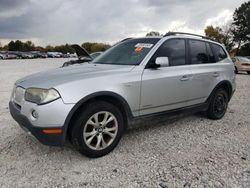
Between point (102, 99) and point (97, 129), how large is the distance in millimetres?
407

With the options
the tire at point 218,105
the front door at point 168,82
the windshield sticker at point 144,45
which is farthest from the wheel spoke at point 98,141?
the tire at point 218,105

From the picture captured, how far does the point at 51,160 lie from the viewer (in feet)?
11.0

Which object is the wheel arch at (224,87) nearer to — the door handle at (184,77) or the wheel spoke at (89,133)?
the door handle at (184,77)

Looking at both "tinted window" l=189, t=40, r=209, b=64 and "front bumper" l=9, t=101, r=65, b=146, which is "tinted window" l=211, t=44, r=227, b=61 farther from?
"front bumper" l=9, t=101, r=65, b=146

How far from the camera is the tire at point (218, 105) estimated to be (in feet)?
16.6

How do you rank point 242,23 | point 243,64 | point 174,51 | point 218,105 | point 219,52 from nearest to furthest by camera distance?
1. point 174,51
2. point 218,105
3. point 219,52
4. point 243,64
5. point 242,23

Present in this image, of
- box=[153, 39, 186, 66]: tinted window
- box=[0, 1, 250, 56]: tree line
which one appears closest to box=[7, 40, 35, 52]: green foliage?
box=[0, 1, 250, 56]: tree line

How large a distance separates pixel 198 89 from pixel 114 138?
1955 millimetres

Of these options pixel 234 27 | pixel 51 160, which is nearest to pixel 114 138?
pixel 51 160

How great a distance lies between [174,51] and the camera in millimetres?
4301

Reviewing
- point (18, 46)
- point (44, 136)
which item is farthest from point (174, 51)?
point (18, 46)

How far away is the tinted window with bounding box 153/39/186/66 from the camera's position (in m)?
4.10

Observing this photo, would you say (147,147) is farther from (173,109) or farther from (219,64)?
(219,64)

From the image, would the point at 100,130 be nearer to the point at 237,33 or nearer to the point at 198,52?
the point at 198,52
